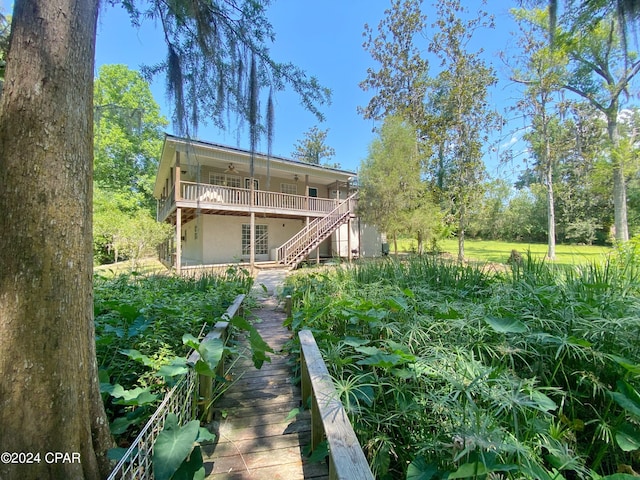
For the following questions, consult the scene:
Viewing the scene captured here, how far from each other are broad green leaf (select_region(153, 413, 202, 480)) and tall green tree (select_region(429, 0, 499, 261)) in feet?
54.3

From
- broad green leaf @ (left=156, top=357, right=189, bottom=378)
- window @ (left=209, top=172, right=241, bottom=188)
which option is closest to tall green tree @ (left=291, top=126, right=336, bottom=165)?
window @ (left=209, top=172, right=241, bottom=188)

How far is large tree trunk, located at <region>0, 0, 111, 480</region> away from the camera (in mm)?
936

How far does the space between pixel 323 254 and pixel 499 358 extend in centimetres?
1533

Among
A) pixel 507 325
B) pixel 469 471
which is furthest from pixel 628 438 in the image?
pixel 469 471

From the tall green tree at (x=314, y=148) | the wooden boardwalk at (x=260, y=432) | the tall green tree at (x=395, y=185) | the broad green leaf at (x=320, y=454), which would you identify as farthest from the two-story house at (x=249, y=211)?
the tall green tree at (x=314, y=148)

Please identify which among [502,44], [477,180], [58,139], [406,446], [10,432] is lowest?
[406,446]

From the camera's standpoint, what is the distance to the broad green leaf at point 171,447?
1000 millimetres

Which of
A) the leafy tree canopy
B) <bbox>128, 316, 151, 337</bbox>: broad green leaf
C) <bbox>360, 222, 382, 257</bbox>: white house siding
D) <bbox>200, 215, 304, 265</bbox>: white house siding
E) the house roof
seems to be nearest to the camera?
<bbox>128, 316, 151, 337</bbox>: broad green leaf

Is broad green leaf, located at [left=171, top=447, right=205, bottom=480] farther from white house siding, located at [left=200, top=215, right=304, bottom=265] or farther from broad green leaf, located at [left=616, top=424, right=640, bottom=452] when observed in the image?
white house siding, located at [left=200, top=215, right=304, bottom=265]

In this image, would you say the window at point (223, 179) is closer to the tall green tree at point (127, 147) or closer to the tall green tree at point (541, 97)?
the tall green tree at point (127, 147)

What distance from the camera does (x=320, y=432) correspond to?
159 cm

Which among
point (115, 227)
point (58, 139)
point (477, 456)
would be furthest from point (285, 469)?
point (115, 227)

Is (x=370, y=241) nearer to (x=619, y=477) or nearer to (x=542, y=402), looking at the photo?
(x=542, y=402)

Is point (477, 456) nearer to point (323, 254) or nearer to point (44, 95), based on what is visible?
point (44, 95)
